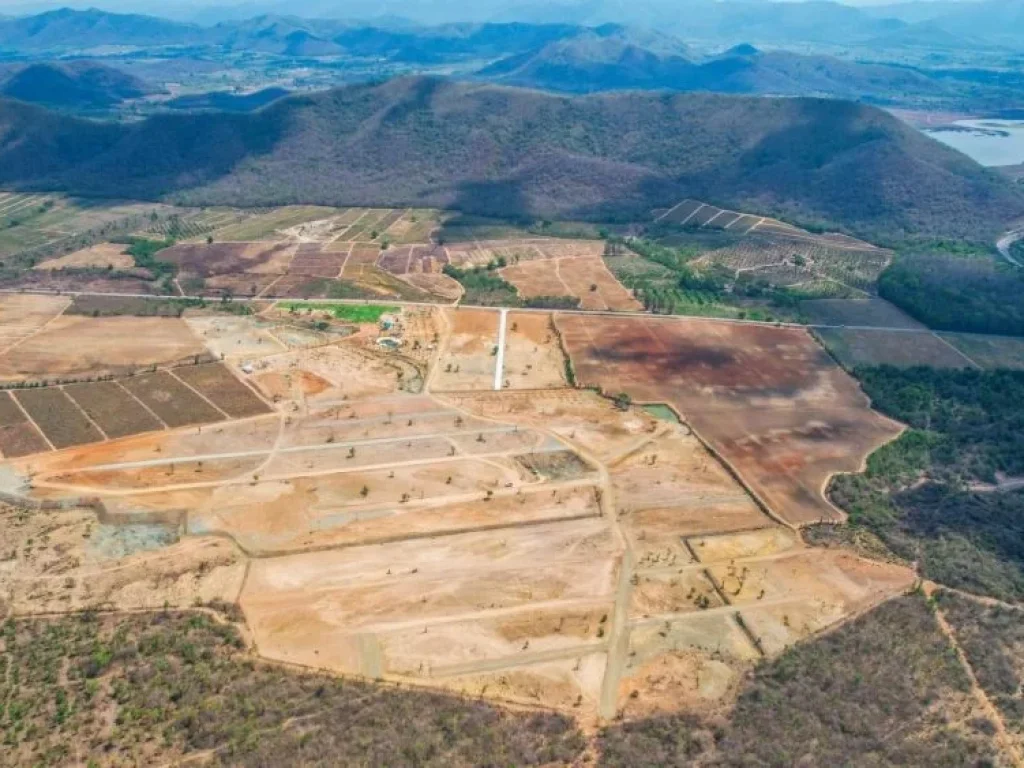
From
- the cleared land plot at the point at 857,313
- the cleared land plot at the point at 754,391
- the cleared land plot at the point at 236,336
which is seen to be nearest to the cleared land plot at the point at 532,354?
the cleared land plot at the point at 754,391

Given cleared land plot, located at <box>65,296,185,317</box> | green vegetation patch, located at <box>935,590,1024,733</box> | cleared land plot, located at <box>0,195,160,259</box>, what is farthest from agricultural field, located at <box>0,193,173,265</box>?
green vegetation patch, located at <box>935,590,1024,733</box>

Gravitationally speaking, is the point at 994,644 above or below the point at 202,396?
below

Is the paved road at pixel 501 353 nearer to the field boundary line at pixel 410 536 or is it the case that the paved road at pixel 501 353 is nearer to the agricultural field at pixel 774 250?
the field boundary line at pixel 410 536

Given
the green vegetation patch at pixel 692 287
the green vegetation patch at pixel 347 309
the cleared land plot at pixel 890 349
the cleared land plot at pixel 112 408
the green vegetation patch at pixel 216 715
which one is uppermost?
the green vegetation patch at pixel 216 715

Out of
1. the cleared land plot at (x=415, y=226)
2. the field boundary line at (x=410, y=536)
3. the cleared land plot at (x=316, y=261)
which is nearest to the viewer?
the field boundary line at (x=410, y=536)

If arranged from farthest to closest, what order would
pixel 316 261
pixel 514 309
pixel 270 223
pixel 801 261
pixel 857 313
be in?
pixel 270 223, pixel 801 261, pixel 316 261, pixel 857 313, pixel 514 309

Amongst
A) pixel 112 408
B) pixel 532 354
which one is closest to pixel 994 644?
pixel 532 354

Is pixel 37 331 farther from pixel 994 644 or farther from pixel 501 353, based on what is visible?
pixel 994 644
